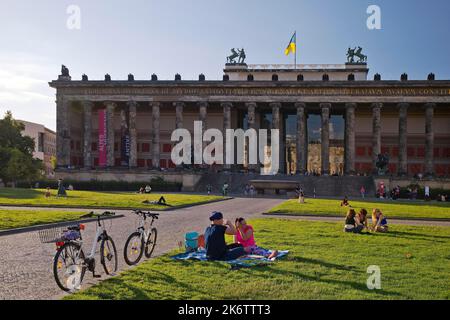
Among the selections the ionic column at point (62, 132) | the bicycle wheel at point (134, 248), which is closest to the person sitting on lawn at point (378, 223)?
the bicycle wheel at point (134, 248)

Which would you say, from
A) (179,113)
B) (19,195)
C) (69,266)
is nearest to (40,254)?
(69,266)

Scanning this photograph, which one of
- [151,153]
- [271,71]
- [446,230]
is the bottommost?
[446,230]

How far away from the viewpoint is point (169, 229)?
69.9 feet

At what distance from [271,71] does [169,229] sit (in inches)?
2504

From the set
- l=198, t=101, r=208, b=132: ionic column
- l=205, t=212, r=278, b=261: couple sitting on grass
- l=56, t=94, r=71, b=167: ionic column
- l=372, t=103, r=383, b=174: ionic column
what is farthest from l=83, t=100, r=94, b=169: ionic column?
l=205, t=212, r=278, b=261: couple sitting on grass

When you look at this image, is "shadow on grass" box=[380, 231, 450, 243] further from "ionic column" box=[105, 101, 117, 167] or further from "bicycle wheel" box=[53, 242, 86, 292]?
"ionic column" box=[105, 101, 117, 167]

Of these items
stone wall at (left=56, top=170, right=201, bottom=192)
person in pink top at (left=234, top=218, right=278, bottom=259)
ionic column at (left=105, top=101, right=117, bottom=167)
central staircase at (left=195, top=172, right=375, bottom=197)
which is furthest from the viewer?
ionic column at (left=105, top=101, right=117, bottom=167)

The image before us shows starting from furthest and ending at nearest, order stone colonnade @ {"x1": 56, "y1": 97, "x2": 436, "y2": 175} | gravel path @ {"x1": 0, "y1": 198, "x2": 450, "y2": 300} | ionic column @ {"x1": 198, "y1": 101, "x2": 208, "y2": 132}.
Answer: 1. ionic column @ {"x1": 198, "y1": 101, "x2": 208, "y2": 132}
2. stone colonnade @ {"x1": 56, "y1": 97, "x2": 436, "y2": 175}
3. gravel path @ {"x1": 0, "y1": 198, "x2": 450, "y2": 300}

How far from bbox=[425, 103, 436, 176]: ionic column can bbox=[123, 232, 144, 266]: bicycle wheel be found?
203ft

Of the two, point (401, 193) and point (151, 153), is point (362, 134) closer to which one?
point (401, 193)

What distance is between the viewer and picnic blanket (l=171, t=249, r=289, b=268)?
495 inches
